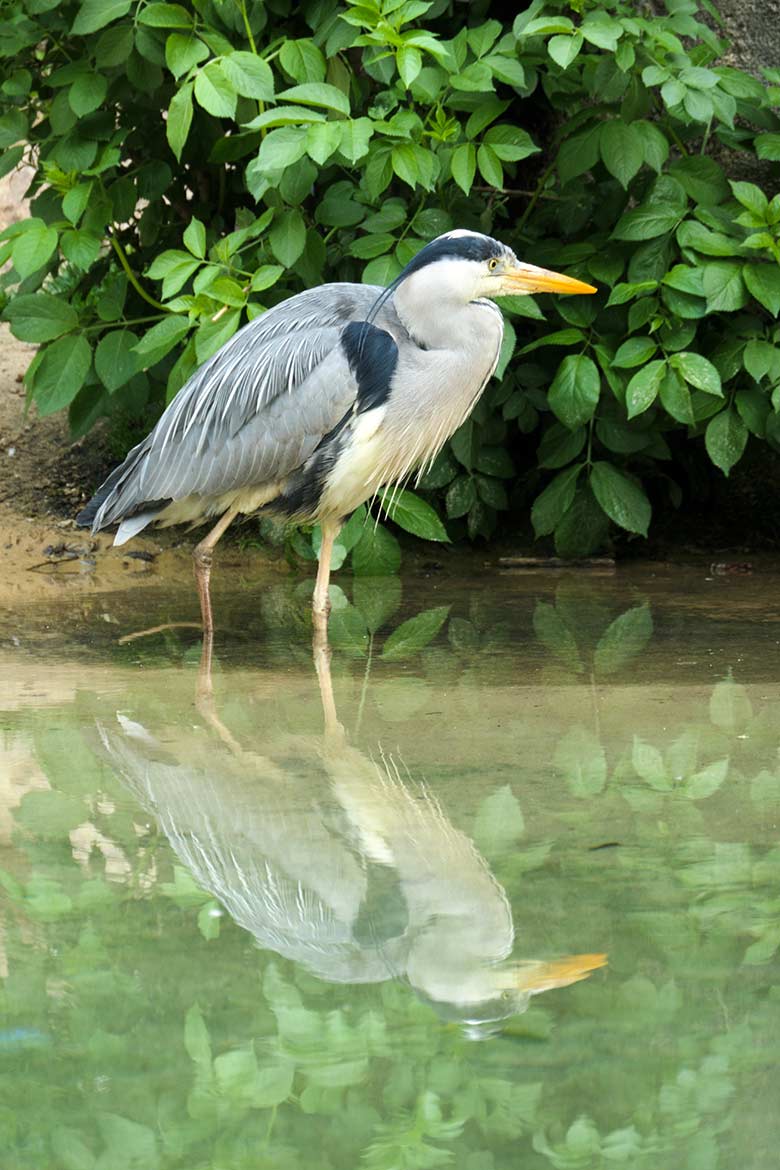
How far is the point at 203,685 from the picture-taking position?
4.26 m

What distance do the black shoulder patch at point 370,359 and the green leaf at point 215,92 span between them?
0.80m

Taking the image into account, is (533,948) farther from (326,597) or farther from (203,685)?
(326,597)

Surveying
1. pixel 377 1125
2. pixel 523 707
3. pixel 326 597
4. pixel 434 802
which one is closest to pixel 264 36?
pixel 326 597

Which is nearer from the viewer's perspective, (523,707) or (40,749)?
(40,749)

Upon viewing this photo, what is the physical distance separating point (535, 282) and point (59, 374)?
6.26ft

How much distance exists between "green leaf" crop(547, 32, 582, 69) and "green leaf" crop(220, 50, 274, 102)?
36.4 inches

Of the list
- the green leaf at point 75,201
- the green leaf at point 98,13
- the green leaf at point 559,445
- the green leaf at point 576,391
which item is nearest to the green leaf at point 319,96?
the green leaf at point 98,13

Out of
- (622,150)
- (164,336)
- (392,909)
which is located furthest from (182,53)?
(392,909)

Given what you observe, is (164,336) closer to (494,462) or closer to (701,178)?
(494,462)

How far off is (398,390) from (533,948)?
304 cm

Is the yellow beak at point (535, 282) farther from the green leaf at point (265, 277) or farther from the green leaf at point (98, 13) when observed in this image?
the green leaf at point (98, 13)

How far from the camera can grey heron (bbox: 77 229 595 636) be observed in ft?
16.5

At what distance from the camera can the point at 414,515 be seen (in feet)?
19.1

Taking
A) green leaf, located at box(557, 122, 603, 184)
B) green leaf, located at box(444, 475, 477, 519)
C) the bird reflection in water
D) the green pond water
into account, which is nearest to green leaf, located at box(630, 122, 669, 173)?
green leaf, located at box(557, 122, 603, 184)
